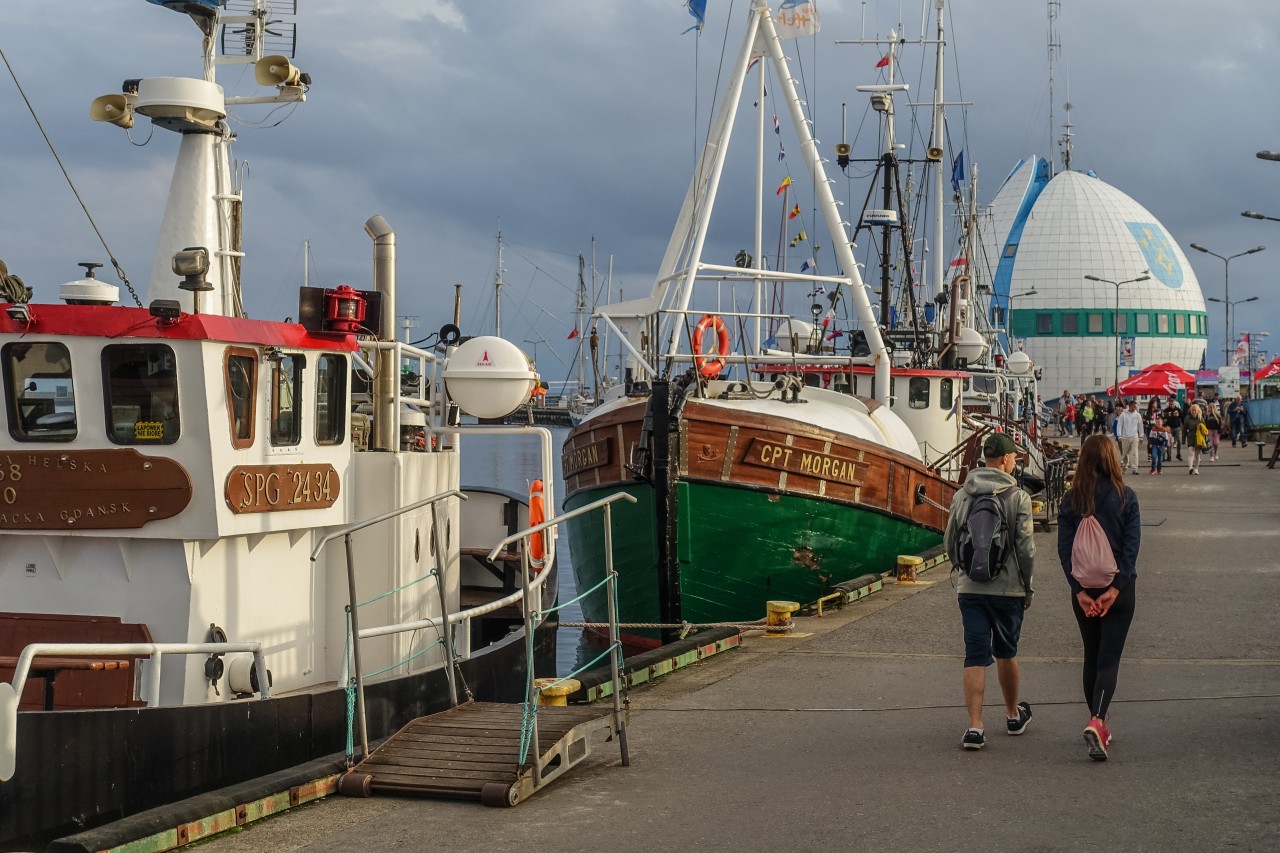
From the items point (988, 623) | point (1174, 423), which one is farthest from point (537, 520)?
point (1174, 423)

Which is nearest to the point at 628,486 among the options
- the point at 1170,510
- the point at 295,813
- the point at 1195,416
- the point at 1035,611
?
the point at 1035,611

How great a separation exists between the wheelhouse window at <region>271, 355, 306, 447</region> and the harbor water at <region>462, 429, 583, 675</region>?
881cm

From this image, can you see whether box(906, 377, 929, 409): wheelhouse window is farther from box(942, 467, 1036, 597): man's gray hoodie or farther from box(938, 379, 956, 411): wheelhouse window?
box(942, 467, 1036, 597): man's gray hoodie

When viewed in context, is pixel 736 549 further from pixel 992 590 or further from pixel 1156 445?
pixel 1156 445

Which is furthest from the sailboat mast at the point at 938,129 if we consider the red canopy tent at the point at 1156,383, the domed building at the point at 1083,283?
the domed building at the point at 1083,283

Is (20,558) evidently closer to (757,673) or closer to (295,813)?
(295,813)

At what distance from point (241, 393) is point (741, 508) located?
8.29m

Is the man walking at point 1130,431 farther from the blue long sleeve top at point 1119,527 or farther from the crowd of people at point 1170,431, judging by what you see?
the blue long sleeve top at point 1119,527

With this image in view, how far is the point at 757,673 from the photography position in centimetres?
1098

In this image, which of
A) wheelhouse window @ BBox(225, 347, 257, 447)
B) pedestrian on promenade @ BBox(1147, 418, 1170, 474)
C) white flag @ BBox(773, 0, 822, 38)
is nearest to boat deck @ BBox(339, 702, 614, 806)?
wheelhouse window @ BBox(225, 347, 257, 447)

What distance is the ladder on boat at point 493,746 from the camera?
707 centimetres

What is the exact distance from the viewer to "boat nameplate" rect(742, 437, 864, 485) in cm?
1659

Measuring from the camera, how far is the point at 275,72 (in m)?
11.4

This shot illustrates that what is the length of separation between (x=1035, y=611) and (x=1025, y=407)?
89.4 ft
